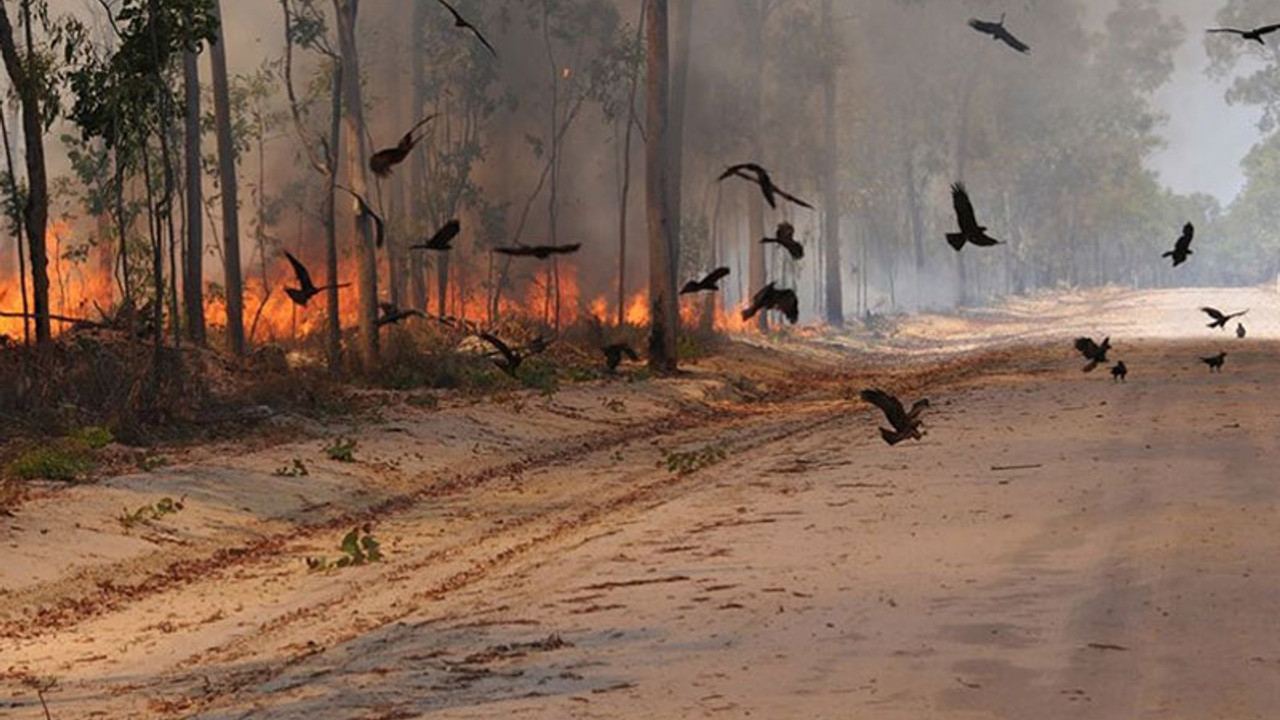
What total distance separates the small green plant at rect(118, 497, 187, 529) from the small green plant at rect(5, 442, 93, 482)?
1.43 m

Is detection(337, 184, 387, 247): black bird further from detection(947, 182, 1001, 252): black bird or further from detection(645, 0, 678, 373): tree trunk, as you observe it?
detection(645, 0, 678, 373): tree trunk

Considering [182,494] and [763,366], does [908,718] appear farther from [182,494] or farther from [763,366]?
[763,366]

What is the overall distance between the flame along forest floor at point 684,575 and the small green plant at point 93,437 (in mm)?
1114

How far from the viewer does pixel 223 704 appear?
10305 millimetres

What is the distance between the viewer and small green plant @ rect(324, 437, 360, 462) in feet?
72.8

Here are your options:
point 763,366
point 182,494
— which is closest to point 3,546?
point 182,494

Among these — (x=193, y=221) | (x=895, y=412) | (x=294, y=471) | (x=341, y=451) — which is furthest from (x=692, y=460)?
(x=193, y=221)

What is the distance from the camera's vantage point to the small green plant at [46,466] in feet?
62.3

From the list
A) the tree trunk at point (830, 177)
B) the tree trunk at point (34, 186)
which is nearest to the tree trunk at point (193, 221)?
the tree trunk at point (34, 186)

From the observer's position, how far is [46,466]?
62.8ft

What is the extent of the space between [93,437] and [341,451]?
2608 millimetres

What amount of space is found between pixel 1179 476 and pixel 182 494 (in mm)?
8935

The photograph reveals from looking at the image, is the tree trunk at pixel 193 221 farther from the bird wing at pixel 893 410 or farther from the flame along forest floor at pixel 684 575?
the bird wing at pixel 893 410

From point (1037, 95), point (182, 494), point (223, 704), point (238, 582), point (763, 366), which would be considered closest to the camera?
point (223, 704)
